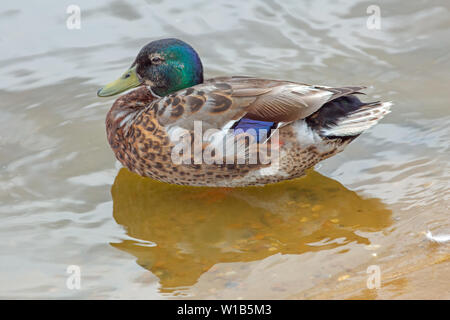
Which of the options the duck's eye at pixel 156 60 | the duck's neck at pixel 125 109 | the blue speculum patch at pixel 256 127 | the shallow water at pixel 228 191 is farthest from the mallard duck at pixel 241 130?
the duck's eye at pixel 156 60

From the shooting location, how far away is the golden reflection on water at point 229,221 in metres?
4.34

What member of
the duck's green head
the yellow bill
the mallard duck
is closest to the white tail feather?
the mallard duck

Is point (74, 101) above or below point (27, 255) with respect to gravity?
above

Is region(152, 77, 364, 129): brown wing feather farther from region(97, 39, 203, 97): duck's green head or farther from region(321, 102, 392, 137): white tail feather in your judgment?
region(97, 39, 203, 97): duck's green head

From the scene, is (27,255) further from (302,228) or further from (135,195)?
(302,228)

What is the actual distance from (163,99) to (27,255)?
1360 millimetres

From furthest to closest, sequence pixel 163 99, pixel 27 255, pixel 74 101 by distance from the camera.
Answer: pixel 74 101, pixel 163 99, pixel 27 255

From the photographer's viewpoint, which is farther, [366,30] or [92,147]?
[366,30]

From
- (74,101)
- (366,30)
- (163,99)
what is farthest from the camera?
(366,30)

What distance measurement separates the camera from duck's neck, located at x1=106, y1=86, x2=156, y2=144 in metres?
5.18

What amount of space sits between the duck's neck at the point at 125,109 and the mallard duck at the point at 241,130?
11 centimetres
